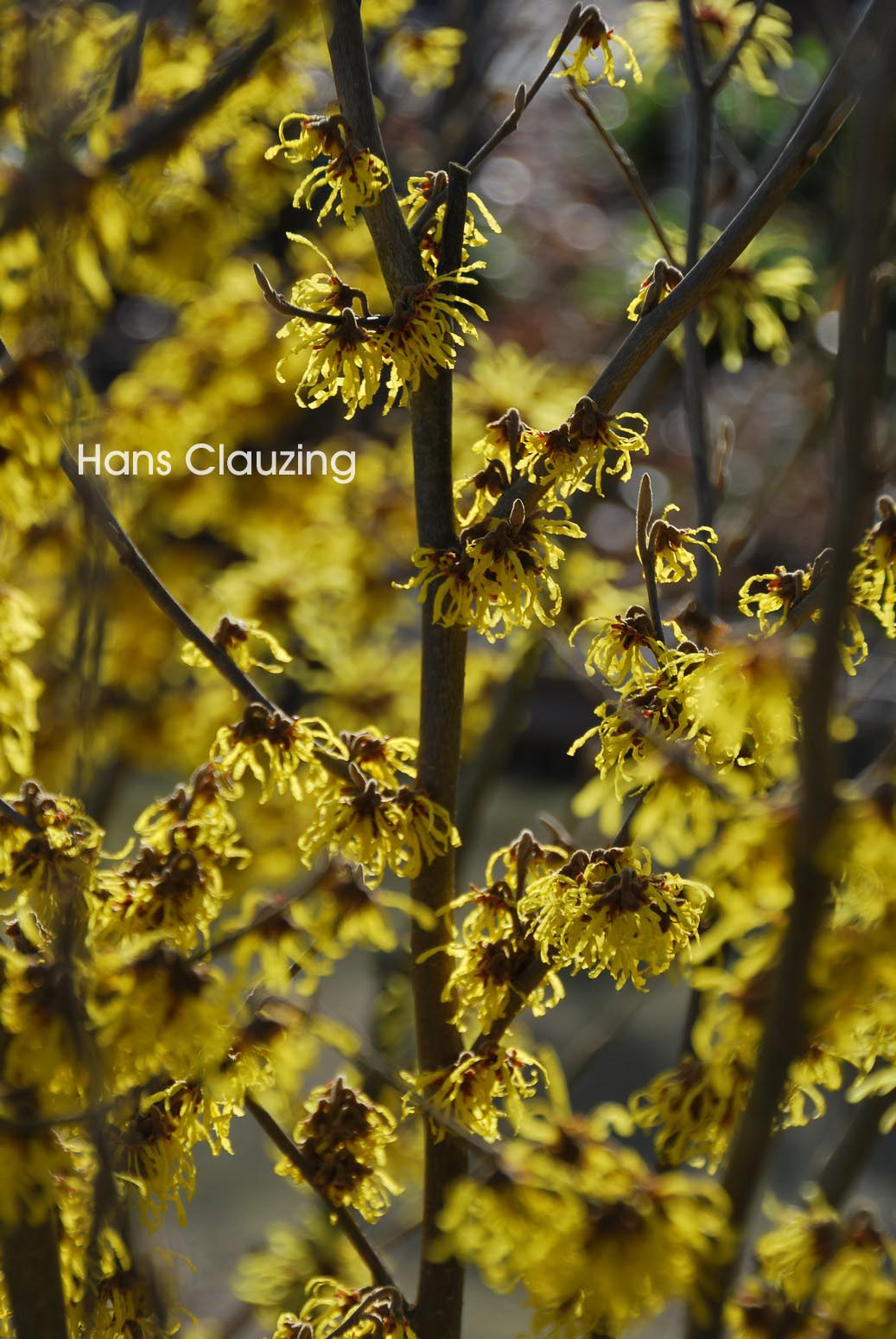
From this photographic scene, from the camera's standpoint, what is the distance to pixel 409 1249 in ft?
7.98

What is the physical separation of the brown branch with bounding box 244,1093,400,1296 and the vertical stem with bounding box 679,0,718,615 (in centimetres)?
58

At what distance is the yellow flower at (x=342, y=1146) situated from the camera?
875 millimetres

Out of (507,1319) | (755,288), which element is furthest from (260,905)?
(507,1319)

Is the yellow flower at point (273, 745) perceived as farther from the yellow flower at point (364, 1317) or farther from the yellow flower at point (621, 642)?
the yellow flower at point (364, 1317)

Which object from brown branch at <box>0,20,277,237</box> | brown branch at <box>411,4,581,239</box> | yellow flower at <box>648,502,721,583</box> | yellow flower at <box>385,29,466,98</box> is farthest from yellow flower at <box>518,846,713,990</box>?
yellow flower at <box>385,29,466,98</box>

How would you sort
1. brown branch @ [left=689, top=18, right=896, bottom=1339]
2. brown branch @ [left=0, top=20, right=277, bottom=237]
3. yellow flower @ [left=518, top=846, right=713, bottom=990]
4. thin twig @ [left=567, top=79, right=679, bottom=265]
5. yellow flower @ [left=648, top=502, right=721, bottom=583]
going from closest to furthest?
brown branch @ [left=689, top=18, right=896, bottom=1339] < yellow flower @ [left=518, top=846, right=713, bottom=990] < yellow flower @ [left=648, top=502, right=721, bottom=583] < thin twig @ [left=567, top=79, right=679, bottom=265] < brown branch @ [left=0, top=20, right=277, bottom=237]

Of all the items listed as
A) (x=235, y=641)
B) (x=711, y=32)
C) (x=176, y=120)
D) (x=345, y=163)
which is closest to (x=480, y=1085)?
(x=235, y=641)

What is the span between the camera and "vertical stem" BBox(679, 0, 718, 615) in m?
1.15

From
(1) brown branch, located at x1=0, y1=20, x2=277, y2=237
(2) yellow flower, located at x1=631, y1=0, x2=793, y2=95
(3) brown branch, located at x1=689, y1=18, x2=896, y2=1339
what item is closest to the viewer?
(3) brown branch, located at x1=689, y1=18, x2=896, y2=1339

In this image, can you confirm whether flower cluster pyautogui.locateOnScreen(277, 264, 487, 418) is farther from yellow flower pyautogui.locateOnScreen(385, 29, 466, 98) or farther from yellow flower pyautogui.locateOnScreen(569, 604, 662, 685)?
yellow flower pyautogui.locateOnScreen(385, 29, 466, 98)

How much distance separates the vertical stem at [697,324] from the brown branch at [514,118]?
30 centimetres

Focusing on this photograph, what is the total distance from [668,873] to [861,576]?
0.71 ft

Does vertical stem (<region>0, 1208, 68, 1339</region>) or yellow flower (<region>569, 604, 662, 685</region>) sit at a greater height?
yellow flower (<region>569, 604, 662, 685</region>)

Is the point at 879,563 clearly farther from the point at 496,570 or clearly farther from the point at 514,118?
the point at 514,118
